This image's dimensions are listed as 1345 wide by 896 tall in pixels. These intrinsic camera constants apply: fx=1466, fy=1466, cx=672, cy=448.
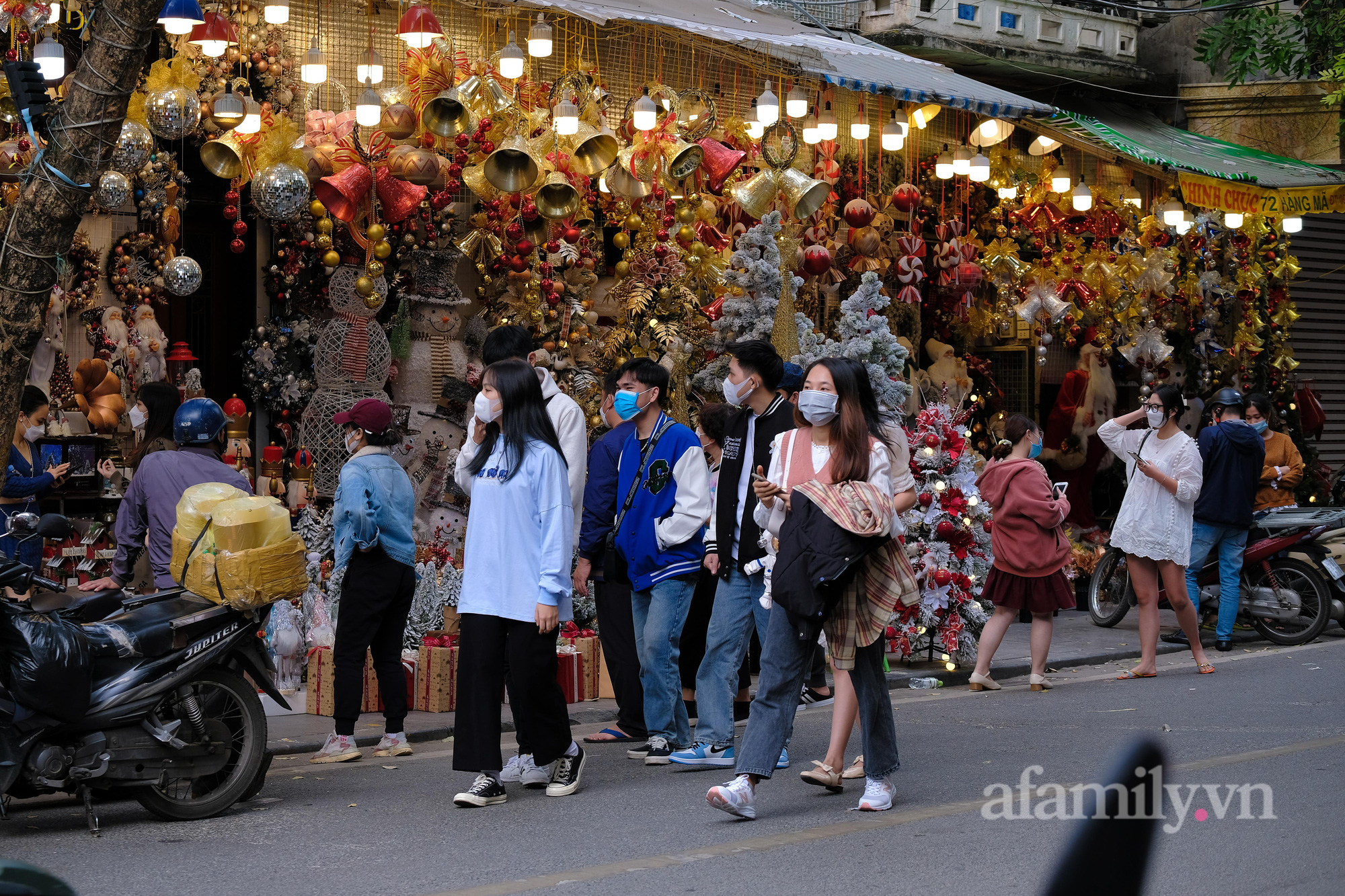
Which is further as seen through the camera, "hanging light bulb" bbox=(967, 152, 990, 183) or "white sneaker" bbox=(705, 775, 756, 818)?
"hanging light bulb" bbox=(967, 152, 990, 183)

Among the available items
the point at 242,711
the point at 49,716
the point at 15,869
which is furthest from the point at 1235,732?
the point at 15,869

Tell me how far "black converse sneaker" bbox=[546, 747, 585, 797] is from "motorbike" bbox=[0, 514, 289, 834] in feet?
4.12

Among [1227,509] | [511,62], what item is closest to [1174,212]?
[1227,509]

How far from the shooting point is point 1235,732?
7750mm

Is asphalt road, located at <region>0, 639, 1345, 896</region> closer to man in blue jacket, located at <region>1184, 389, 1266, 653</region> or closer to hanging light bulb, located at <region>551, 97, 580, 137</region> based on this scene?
man in blue jacket, located at <region>1184, 389, 1266, 653</region>

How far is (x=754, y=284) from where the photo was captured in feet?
36.8

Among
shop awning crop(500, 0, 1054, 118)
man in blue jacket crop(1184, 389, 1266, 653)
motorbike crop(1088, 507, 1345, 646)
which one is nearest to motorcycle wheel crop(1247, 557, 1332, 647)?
motorbike crop(1088, 507, 1345, 646)

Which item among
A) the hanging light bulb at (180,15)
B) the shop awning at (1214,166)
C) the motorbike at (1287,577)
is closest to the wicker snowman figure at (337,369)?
the hanging light bulb at (180,15)

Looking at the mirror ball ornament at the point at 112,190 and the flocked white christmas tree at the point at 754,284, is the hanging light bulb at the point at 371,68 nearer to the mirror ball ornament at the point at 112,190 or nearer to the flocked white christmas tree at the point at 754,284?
the mirror ball ornament at the point at 112,190

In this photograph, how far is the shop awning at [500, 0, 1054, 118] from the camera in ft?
33.9

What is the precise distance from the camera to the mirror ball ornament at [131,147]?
28.1 feet

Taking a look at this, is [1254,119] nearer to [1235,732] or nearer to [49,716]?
[1235,732]

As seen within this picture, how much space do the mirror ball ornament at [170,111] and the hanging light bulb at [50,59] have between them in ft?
2.21

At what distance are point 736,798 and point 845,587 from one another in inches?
38.0
